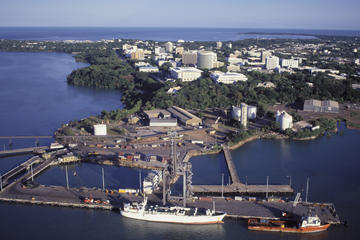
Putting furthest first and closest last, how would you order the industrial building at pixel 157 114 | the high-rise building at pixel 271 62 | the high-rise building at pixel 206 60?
the high-rise building at pixel 271 62 < the high-rise building at pixel 206 60 < the industrial building at pixel 157 114

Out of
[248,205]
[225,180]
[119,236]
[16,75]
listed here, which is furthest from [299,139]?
[16,75]

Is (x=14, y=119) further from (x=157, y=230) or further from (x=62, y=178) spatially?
(x=157, y=230)

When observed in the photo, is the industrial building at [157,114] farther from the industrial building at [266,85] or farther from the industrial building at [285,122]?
the industrial building at [266,85]

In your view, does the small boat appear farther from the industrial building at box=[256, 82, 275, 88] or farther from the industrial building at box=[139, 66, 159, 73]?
the industrial building at box=[139, 66, 159, 73]

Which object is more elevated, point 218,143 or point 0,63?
point 0,63

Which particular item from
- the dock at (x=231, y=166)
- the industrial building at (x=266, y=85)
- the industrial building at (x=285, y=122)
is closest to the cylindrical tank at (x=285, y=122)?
the industrial building at (x=285, y=122)

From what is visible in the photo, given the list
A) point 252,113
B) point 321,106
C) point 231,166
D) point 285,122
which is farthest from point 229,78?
point 231,166

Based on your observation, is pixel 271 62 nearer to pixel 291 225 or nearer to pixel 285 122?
pixel 285 122

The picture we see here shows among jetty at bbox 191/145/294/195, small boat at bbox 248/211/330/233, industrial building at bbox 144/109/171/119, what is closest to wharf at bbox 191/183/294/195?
jetty at bbox 191/145/294/195
